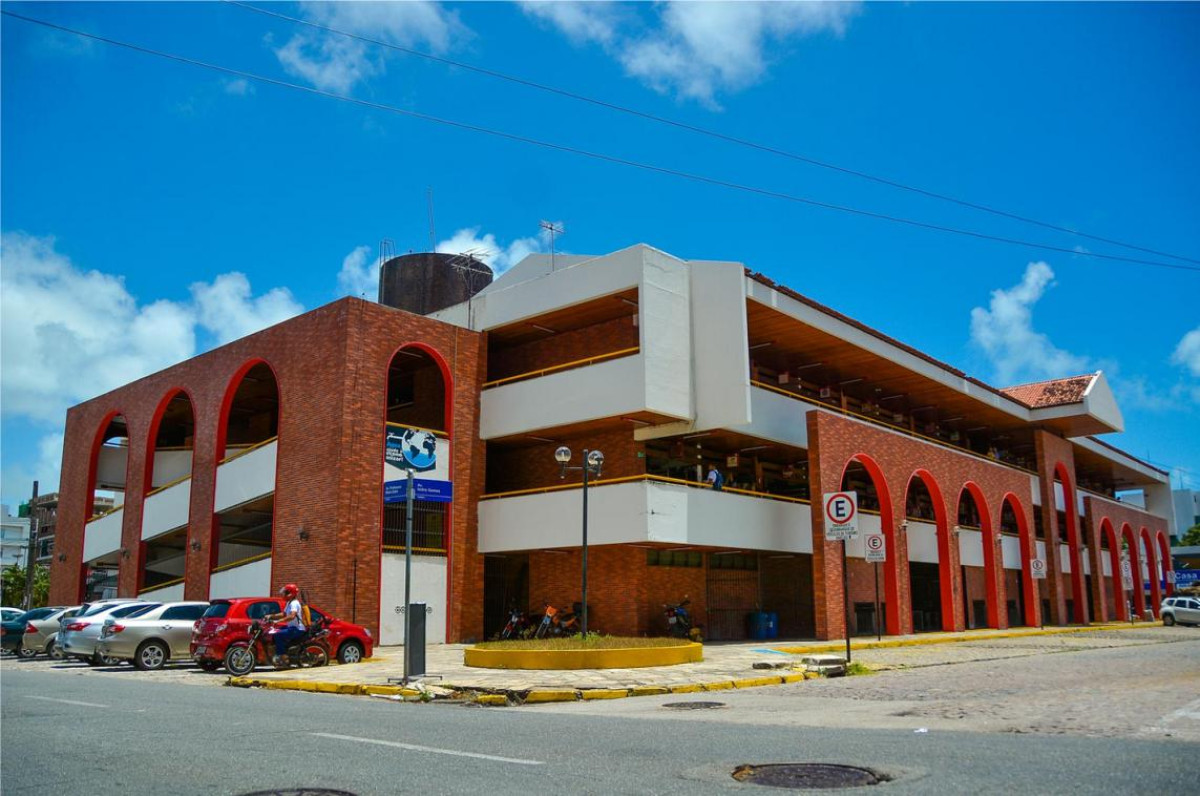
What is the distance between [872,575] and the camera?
36250 millimetres

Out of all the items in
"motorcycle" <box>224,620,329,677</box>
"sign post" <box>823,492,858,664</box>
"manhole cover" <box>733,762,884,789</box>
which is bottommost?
"manhole cover" <box>733,762,884,789</box>

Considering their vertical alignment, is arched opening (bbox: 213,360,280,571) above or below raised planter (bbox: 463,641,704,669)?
above

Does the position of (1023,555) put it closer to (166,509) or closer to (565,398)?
(565,398)

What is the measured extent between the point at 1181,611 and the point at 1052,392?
1228cm

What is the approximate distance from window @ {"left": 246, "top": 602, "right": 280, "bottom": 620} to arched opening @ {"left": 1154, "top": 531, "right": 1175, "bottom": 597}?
195ft

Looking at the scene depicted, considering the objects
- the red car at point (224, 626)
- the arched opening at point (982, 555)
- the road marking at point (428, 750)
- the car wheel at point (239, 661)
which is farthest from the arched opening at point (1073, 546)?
the road marking at point (428, 750)

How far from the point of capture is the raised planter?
60.8 ft

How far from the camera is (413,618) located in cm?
1705

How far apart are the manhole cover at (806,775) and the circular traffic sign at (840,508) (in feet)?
37.0

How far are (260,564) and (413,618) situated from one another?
14859 millimetres

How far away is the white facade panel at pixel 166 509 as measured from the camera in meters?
34.6

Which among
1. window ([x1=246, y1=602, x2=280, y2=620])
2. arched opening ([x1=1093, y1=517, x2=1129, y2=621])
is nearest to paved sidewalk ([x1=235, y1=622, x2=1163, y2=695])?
window ([x1=246, y1=602, x2=280, y2=620])

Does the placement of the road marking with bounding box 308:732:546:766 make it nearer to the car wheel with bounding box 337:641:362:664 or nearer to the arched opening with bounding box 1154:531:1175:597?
the car wheel with bounding box 337:641:362:664

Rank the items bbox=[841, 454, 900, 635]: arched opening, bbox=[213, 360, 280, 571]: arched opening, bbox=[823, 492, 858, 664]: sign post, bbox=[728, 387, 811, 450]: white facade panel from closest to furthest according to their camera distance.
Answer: bbox=[823, 492, 858, 664]: sign post, bbox=[728, 387, 811, 450]: white facade panel, bbox=[213, 360, 280, 571]: arched opening, bbox=[841, 454, 900, 635]: arched opening
